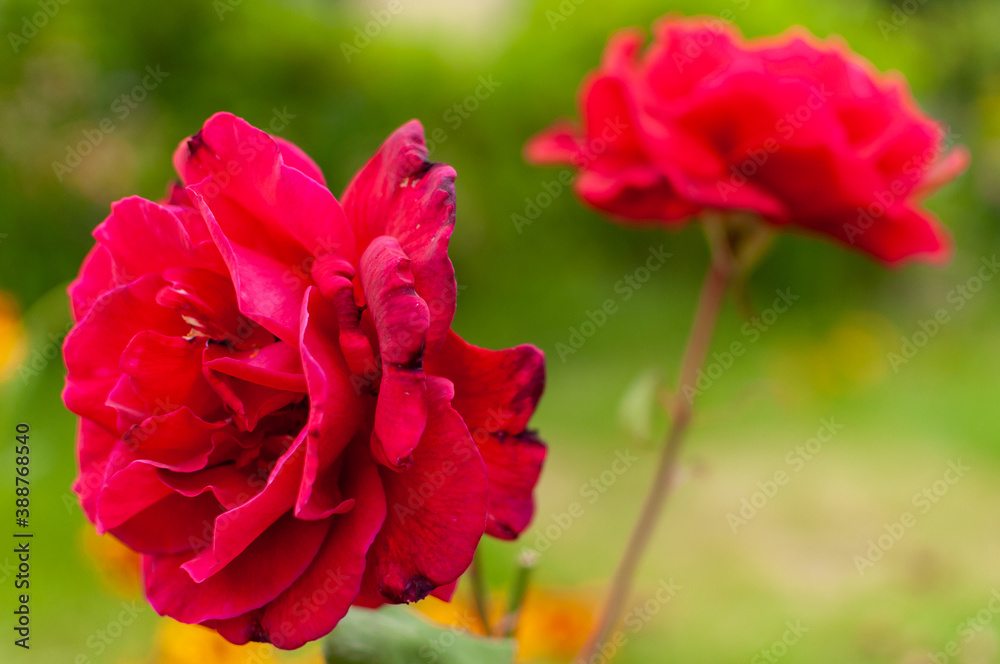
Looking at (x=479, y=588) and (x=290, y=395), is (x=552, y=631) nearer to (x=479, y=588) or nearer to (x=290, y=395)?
(x=479, y=588)

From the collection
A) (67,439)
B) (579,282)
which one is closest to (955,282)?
(579,282)

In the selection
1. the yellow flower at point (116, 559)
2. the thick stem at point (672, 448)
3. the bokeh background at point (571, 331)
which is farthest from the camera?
the bokeh background at point (571, 331)

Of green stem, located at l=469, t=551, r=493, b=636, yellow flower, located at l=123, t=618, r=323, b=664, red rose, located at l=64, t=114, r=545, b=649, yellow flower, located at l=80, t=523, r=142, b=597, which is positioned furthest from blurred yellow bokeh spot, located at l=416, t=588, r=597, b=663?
red rose, located at l=64, t=114, r=545, b=649

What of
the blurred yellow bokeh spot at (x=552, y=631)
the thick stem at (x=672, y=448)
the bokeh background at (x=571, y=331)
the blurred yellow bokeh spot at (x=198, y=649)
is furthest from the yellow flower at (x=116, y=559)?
the thick stem at (x=672, y=448)

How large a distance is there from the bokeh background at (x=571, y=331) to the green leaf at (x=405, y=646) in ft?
1.43

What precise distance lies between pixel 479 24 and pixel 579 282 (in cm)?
96

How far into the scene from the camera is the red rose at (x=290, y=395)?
0.26 metres

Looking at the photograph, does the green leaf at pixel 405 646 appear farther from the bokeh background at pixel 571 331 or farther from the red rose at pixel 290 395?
the bokeh background at pixel 571 331

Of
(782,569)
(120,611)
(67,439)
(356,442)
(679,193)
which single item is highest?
(679,193)

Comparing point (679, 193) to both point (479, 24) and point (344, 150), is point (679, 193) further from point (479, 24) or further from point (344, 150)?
point (479, 24)

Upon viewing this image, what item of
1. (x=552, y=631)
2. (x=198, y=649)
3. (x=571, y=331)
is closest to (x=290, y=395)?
(x=198, y=649)

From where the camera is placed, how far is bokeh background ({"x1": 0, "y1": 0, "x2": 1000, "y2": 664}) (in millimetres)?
1237

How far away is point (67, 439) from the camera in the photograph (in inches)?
60.4

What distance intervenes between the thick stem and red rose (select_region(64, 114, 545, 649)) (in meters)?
0.20
